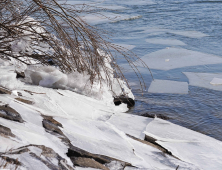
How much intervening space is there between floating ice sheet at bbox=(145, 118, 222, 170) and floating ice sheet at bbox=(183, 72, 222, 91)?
1746 mm

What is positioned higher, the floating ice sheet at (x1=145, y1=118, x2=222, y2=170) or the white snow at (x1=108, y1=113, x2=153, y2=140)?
the white snow at (x1=108, y1=113, x2=153, y2=140)

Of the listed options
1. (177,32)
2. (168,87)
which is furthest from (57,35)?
(177,32)

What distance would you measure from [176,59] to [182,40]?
1.40m

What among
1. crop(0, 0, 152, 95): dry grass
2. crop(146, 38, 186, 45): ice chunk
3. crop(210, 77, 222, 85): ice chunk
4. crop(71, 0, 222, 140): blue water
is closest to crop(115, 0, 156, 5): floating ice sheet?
crop(71, 0, 222, 140): blue water

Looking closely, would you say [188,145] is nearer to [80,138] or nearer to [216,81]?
[80,138]

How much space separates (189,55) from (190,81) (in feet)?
4.50

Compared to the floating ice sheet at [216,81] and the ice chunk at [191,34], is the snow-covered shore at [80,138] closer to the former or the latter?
the floating ice sheet at [216,81]

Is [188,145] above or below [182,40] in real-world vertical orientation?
below

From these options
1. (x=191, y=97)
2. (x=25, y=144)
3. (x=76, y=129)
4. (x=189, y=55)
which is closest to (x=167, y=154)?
(x=76, y=129)

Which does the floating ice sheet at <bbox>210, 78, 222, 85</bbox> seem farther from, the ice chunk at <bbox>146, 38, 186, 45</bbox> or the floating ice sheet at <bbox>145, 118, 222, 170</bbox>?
the ice chunk at <bbox>146, 38, 186, 45</bbox>

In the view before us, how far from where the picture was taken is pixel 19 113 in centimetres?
190

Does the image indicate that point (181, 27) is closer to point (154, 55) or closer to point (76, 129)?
point (154, 55)

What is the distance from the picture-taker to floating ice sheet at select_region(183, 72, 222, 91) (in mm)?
4134

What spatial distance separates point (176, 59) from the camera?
5.38 m
